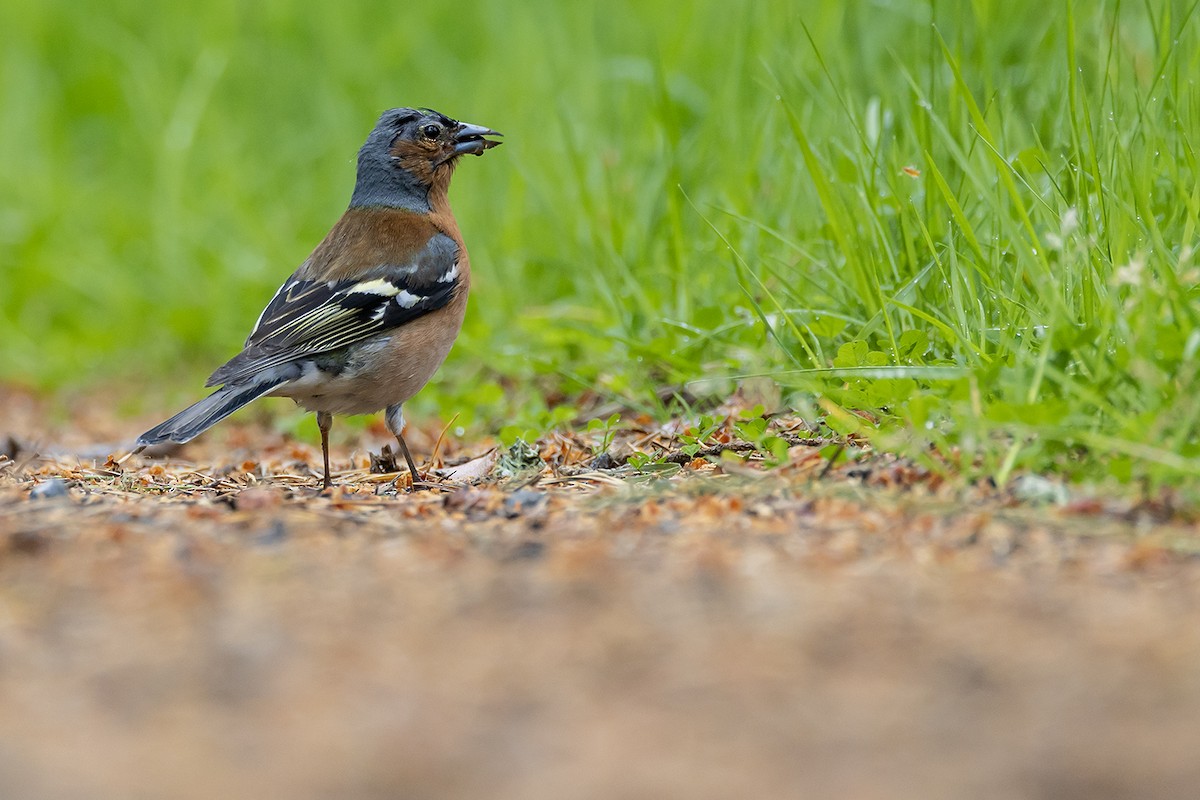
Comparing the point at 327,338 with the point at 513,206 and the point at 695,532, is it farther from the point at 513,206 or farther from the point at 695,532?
the point at 513,206

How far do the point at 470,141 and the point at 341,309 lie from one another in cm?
115

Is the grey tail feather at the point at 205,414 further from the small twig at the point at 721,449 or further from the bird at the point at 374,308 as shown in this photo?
the small twig at the point at 721,449

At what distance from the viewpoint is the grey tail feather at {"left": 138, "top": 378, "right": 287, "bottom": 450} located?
13.5 feet

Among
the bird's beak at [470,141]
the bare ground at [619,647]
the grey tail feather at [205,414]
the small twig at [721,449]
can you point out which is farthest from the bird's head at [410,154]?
the bare ground at [619,647]

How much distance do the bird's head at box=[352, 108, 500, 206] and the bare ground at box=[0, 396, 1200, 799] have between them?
7.54 ft

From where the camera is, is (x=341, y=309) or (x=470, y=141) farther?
(x=470, y=141)

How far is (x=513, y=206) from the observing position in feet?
23.2

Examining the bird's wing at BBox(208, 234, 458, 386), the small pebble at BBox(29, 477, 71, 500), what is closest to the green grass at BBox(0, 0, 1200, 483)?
the bird's wing at BBox(208, 234, 458, 386)

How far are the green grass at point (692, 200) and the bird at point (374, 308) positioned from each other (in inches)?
20.5

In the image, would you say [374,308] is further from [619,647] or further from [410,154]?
[619,647]

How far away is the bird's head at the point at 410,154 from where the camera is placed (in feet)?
18.0

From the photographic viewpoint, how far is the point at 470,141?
5566 millimetres

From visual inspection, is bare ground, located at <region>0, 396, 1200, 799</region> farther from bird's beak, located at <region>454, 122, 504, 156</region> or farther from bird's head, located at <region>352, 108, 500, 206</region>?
bird's beak, located at <region>454, 122, 504, 156</region>

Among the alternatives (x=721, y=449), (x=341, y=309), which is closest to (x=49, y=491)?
(x=341, y=309)
